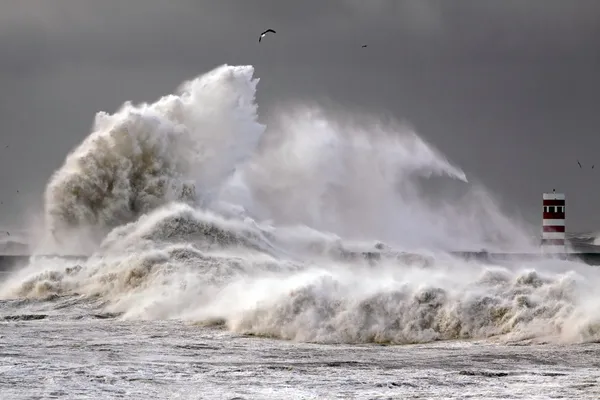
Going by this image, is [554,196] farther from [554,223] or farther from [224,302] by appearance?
[224,302]

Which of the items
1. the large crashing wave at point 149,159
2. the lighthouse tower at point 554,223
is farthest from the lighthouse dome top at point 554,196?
the large crashing wave at point 149,159

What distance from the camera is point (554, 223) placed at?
32.8m

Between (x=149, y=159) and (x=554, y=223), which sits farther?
(x=554, y=223)

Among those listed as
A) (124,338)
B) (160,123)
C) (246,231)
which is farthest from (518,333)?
(160,123)

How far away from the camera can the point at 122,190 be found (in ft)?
94.5

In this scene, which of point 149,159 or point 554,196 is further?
point 554,196

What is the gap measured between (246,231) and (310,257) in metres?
4.38

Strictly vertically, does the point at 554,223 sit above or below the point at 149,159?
below

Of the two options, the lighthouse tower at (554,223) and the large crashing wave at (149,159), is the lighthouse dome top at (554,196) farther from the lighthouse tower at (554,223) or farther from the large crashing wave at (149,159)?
the large crashing wave at (149,159)

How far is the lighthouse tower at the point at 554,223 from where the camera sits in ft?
106

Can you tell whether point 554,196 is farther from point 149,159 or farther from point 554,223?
point 149,159

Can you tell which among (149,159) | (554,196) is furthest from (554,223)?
(149,159)

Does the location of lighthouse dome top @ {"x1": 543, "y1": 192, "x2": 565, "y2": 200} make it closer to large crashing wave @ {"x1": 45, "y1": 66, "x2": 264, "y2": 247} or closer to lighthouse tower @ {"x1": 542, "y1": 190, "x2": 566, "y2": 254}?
lighthouse tower @ {"x1": 542, "y1": 190, "x2": 566, "y2": 254}

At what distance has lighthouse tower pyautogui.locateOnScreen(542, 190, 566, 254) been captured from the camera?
32.4 m
